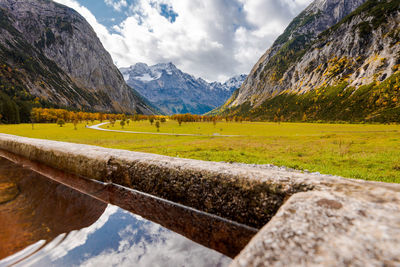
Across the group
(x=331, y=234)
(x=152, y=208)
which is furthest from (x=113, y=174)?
(x=331, y=234)

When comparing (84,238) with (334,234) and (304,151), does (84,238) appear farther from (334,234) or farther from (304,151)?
(304,151)

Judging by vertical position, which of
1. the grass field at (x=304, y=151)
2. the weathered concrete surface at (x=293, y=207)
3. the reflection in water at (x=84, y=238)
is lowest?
the grass field at (x=304, y=151)

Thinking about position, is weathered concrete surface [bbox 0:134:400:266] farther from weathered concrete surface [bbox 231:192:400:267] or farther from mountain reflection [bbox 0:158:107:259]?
mountain reflection [bbox 0:158:107:259]

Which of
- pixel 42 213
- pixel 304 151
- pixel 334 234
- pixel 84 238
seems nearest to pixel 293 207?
pixel 334 234

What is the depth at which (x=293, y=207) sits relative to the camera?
2.58 m

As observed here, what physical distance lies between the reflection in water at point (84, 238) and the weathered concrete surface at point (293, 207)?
3.64 ft

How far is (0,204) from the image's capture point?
4.83 m

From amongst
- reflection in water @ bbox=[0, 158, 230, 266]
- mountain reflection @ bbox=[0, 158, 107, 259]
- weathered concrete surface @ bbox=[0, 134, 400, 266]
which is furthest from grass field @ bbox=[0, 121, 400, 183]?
mountain reflection @ bbox=[0, 158, 107, 259]

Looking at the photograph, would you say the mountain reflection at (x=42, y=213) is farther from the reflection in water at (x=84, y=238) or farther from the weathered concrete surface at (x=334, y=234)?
the weathered concrete surface at (x=334, y=234)

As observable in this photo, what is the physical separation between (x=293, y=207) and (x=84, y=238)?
384 centimetres

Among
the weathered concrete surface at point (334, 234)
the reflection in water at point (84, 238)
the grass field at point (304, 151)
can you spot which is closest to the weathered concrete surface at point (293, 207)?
the weathered concrete surface at point (334, 234)

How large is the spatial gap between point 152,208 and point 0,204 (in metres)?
3.93

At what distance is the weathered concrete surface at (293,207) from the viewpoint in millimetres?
1794

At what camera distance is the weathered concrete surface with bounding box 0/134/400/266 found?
1794 mm
